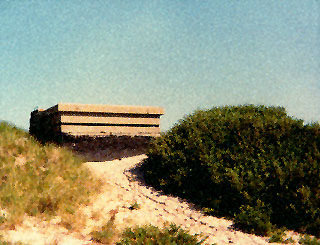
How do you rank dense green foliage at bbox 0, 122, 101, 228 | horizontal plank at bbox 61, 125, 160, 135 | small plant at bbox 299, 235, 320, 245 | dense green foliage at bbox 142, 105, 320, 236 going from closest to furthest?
small plant at bbox 299, 235, 320, 245
dense green foliage at bbox 0, 122, 101, 228
dense green foliage at bbox 142, 105, 320, 236
horizontal plank at bbox 61, 125, 160, 135

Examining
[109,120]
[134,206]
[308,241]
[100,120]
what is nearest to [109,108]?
[109,120]

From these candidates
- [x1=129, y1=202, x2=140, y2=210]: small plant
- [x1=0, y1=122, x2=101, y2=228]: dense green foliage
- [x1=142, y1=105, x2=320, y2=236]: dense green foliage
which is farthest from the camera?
[x1=129, y1=202, x2=140, y2=210]: small plant

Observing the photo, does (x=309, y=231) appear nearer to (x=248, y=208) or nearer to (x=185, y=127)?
(x=248, y=208)

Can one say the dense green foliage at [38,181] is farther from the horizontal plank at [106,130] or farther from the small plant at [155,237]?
the small plant at [155,237]

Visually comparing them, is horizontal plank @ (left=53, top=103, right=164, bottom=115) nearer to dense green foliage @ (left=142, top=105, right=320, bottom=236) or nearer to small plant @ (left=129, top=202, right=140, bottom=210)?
dense green foliage @ (left=142, top=105, right=320, bottom=236)

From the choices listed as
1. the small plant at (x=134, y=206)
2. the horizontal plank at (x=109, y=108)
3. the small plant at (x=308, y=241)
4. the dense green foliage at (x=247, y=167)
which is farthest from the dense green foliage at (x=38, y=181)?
the small plant at (x=308, y=241)

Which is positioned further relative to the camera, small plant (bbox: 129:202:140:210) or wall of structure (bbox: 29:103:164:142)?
wall of structure (bbox: 29:103:164:142)

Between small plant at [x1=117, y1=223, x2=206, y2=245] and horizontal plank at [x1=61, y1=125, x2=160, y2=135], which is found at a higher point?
horizontal plank at [x1=61, y1=125, x2=160, y2=135]

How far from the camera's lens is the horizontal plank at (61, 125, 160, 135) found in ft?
38.4

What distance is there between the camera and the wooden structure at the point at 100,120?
11.8m

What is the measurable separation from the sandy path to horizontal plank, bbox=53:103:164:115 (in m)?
2.19

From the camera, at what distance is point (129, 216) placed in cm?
805

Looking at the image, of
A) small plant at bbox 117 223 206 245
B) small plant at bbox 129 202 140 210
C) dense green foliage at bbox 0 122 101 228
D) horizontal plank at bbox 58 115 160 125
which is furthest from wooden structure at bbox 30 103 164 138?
small plant at bbox 117 223 206 245

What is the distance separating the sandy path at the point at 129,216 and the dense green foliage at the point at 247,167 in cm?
41
